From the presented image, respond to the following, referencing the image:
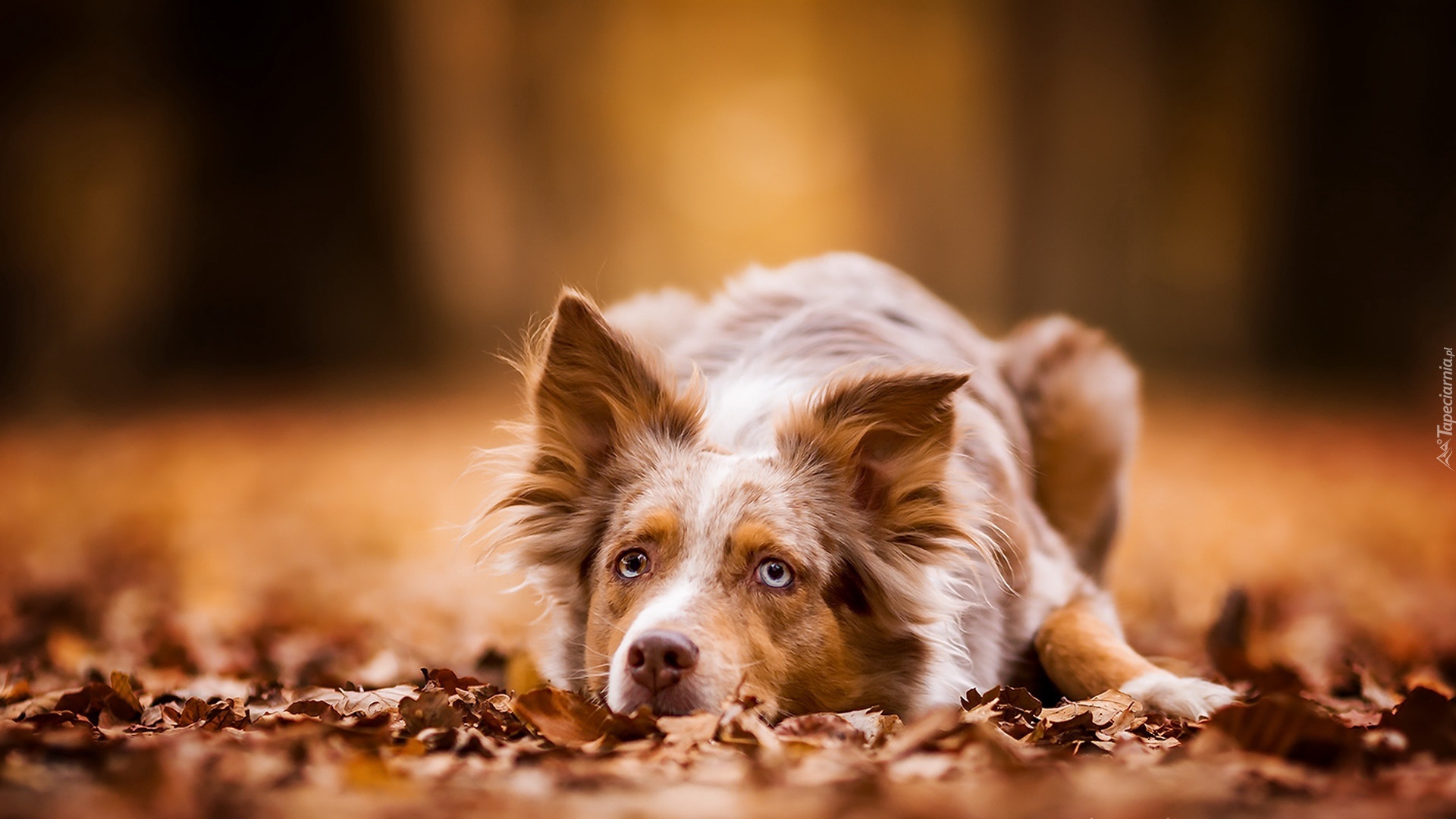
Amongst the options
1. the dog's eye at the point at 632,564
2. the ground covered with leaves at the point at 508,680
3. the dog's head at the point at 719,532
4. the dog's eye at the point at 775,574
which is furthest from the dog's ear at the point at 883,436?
the ground covered with leaves at the point at 508,680

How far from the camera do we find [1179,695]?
4.40 meters

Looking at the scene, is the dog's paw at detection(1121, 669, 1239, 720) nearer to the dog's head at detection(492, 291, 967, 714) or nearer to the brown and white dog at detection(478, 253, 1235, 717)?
the brown and white dog at detection(478, 253, 1235, 717)

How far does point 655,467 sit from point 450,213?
2037cm

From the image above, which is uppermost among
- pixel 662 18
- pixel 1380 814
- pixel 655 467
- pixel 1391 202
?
pixel 662 18

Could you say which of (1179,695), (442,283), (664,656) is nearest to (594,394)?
(664,656)

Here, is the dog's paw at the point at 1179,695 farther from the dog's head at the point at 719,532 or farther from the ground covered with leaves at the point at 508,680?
the dog's head at the point at 719,532

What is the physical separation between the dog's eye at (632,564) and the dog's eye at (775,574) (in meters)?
0.44

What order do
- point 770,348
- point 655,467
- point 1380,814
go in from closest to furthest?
point 1380,814, point 655,467, point 770,348

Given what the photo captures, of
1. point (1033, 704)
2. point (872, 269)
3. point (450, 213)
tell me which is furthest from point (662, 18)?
point (1033, 704)

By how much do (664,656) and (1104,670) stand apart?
190 cm

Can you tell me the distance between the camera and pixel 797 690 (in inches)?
169

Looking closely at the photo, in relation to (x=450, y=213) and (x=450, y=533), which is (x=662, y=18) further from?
(x=450, y=533)

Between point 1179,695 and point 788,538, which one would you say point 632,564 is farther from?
point 1179,695

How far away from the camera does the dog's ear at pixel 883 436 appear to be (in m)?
4.52
